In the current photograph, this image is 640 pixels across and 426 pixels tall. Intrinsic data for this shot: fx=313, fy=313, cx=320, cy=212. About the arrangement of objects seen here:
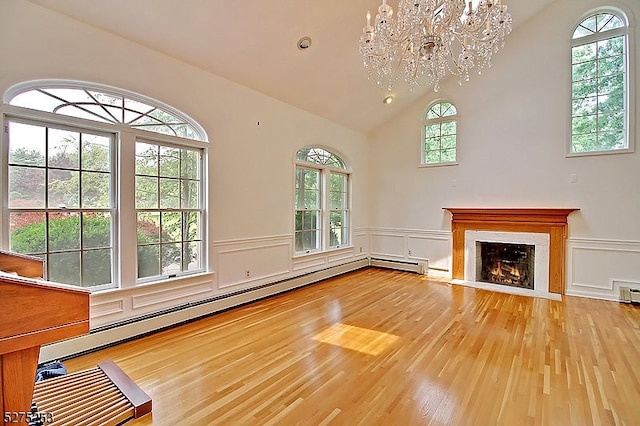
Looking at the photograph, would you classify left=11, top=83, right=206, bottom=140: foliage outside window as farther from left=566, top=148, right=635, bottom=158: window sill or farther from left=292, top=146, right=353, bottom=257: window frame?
left=566, top=148, right=635, bottom=158: window sill

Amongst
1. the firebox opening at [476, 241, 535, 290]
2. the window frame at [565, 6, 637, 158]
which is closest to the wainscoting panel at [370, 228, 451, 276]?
the firebox opening at [476, 241, 535, 290]

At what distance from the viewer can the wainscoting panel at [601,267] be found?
4398mm

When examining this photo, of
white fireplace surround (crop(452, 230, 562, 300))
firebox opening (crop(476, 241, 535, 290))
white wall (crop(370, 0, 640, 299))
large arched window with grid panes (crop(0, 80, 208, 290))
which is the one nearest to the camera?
large arched window with grid panes (crop(0, 80, 208, 290))

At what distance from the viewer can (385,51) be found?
3291 millimetres

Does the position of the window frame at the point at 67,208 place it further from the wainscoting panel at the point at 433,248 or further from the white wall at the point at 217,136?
the wainscoting panel at the point at 433,248

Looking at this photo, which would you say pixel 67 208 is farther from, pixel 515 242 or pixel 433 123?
pixel 515 242

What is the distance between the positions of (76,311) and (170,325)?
2.30m

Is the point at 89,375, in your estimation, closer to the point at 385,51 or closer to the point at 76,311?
the point at 76,311

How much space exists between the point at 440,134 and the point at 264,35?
12.6 ft

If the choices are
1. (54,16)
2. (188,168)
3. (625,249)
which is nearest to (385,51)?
(188,168)

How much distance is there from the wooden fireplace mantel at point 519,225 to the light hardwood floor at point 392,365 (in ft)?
2.53

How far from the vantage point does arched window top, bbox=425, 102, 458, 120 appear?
19.0ft

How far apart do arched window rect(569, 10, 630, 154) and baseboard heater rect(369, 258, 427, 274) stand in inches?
119

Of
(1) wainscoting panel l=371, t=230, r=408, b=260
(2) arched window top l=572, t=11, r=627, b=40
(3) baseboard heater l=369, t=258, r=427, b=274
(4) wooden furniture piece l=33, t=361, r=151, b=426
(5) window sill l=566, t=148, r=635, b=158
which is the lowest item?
(4) wooden furniture piece l=33, t=361, r=151, b=426
